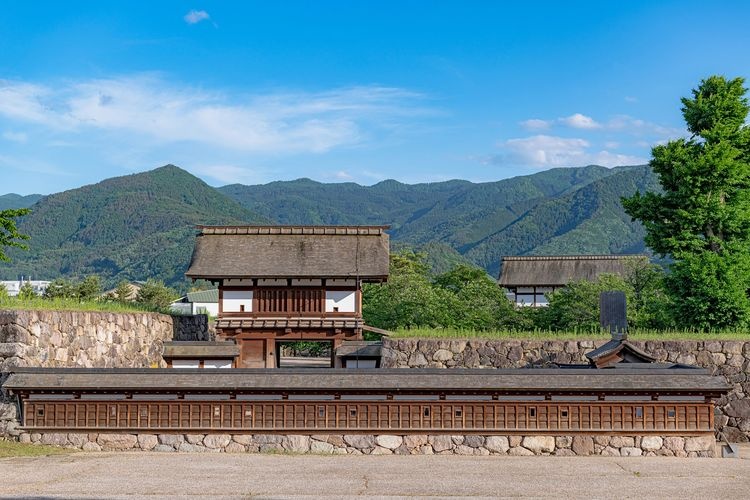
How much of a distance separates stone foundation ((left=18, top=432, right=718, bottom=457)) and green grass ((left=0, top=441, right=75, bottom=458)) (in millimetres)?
314

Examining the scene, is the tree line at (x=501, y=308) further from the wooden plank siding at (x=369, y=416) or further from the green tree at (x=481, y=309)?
the wooden plank siding at (x=369, y=416)

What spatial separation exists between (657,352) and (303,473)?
1261 cm

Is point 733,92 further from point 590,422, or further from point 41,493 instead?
point 41,493

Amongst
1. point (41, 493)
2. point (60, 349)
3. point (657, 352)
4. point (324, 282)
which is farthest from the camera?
point (324, 282)

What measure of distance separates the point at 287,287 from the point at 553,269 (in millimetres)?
37019

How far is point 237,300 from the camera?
3200cm

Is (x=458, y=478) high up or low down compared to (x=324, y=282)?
down

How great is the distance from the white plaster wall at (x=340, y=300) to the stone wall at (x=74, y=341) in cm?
651

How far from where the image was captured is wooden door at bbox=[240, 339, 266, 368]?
3194 centimetres

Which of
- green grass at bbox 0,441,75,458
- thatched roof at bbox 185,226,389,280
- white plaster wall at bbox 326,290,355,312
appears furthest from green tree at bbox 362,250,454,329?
green grass at bbox 0,441,75,458

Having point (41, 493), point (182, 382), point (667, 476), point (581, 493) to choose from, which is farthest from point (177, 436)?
point (667, 476)

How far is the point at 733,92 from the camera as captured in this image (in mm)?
29141

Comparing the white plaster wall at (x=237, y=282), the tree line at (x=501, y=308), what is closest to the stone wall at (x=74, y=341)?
the white plaster wall at (x=237, y=282)

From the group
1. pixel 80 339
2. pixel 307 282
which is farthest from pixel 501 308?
pixel 80 339
